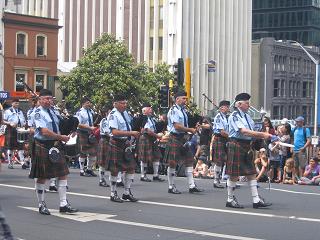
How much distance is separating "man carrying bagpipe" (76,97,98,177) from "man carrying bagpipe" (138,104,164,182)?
122 centimetres

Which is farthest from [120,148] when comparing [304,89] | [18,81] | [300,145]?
[304,89]

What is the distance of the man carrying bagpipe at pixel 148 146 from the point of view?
673 inches

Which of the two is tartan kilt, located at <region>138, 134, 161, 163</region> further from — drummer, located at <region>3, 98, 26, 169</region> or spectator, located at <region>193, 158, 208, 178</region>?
drummer, located at <region>3, 98, 26, 169</region>

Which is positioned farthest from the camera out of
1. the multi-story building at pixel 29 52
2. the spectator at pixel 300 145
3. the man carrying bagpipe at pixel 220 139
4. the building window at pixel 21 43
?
the building window at pixel 21 43

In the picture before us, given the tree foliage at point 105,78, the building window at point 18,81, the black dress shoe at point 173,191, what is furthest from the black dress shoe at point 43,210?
the building window at point 18,81

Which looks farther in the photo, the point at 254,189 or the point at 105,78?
the point at 105,78

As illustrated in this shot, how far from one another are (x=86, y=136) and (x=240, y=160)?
→ 21.9ft

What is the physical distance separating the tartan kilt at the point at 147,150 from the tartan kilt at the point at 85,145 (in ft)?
3.81

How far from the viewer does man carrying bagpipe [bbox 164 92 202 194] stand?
14.1m

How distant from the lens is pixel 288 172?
17.8m

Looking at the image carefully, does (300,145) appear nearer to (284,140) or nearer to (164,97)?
(284,140)

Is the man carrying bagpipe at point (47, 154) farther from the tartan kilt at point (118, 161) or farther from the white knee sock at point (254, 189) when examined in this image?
the white knee sock at point (254, 189)

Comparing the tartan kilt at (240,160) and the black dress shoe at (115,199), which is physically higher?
the tartan kilt at (240,160)

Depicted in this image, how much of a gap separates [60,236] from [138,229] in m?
1.18
